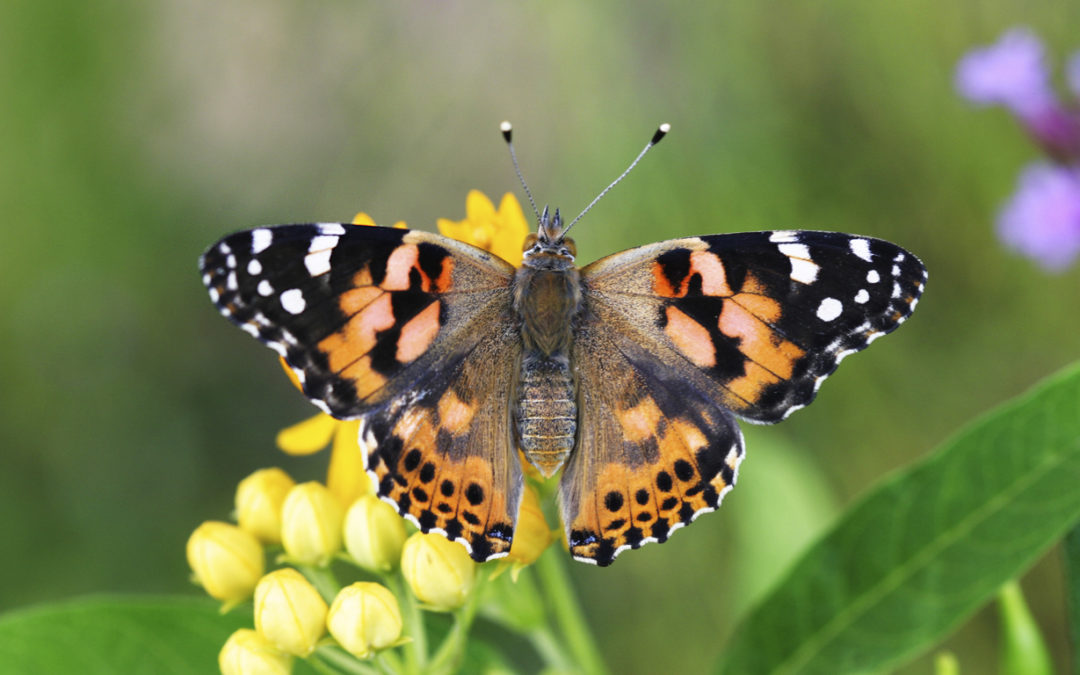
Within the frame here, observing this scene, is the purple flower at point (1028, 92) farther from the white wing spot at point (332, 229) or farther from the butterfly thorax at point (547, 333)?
the white wing spot at point (332, 229)

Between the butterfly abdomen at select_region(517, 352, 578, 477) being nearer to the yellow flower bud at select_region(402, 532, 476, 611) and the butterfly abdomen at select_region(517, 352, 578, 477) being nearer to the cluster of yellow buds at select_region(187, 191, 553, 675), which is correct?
the cluster of yellow buds at select_region(187, 191, 553, 675)

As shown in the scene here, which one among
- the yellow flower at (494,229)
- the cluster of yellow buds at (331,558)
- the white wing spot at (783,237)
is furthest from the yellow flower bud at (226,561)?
the white wing spot at (783,237)

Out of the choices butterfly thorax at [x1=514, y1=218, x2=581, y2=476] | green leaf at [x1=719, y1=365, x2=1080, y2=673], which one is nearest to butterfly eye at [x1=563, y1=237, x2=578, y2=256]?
butterfly thorax at [x1=514, y1=218, x2=581, y2=476]

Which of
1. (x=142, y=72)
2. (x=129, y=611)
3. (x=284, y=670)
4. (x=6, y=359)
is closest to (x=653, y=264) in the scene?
(x=284, y=670)

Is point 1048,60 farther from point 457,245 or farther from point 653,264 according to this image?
point 457,245

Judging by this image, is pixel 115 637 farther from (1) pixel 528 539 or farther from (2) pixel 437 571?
(1) pixel 528 539

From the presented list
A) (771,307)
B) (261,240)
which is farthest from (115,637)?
(771,307)

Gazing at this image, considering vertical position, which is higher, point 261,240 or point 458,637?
point 261,240
